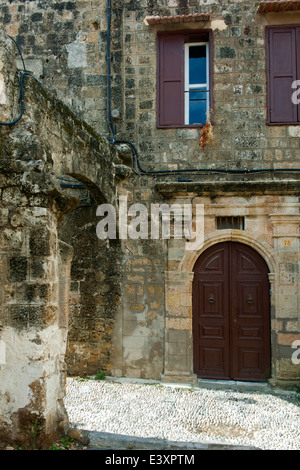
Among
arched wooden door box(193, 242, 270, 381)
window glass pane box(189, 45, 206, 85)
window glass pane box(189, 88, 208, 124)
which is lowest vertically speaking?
arched wooden door box(193, 242, 270, 381)

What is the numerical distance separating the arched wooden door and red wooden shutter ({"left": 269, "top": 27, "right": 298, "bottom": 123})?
6.68 feet

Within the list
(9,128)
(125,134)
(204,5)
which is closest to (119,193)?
(125,134)

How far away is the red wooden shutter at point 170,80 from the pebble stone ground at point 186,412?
12.7 feet

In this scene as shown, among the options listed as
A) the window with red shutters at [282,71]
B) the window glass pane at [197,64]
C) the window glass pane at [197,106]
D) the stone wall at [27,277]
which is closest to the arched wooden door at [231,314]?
the window glass pane at [197,106]

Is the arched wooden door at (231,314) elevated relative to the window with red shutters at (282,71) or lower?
lower

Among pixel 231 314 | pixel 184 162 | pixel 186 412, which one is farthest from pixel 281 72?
pixel 186 412

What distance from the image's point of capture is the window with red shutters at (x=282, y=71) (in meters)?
5.55

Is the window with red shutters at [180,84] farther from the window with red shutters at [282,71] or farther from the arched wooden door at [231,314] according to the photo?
the arched wooden door at [231,314]

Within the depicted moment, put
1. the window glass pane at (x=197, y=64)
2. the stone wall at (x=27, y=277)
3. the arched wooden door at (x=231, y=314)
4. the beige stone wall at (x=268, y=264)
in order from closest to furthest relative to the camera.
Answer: the stone wall at (x=27, y=277), the beige stone wall at (x=268, y=264), the arched wooden door at (x=231, y=314), the window glass pane at (x=197, y=64)

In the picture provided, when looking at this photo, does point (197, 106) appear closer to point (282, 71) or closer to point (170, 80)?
point (170, 80)

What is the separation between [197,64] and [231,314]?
12.6 feet

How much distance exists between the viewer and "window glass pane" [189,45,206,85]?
19.1 feet

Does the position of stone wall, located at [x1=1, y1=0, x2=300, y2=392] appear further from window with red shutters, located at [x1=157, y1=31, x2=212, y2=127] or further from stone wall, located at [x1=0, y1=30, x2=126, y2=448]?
stone wall, located at [x1=0, y1=30, x2=126, y2=448]

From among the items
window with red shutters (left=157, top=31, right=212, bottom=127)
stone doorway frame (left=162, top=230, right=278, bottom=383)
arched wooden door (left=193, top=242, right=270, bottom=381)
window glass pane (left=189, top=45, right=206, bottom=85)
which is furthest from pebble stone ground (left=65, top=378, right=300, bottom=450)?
window glass pane (left=189, top=45, right=206, bottom=85)
